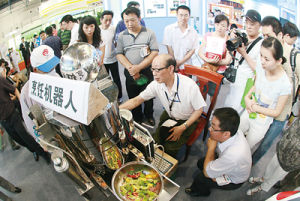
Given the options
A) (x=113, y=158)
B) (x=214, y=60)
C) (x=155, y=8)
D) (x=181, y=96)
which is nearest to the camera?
(x=113, y=158)

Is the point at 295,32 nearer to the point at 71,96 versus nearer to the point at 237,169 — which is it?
the point at 237,169

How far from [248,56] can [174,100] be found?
97 cm

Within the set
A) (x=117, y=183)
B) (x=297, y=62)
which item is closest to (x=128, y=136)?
(x=117, y=183)

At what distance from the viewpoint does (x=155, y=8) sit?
17.4ft

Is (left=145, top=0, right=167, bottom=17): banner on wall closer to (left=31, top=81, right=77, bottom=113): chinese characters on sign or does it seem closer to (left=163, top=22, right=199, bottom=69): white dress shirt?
(left=163, top=22, right=199, bottom=69): white dress shirt

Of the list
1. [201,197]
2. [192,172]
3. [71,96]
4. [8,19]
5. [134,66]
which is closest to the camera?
[71,96]

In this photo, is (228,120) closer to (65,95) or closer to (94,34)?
(65,95)

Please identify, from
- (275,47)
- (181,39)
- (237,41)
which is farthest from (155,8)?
(275,47)

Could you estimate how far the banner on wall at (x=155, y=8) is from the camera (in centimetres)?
521

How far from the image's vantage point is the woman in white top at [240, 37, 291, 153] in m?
1.59

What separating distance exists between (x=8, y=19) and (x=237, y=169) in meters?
4.28

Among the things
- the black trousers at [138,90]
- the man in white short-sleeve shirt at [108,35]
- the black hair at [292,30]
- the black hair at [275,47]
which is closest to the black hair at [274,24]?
the black hair at [292,30]

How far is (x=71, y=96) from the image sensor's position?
87 centimetres

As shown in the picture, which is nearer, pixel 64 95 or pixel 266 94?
pixel 64 95
